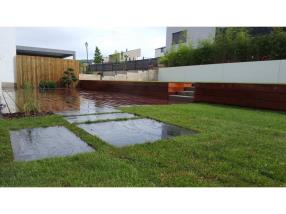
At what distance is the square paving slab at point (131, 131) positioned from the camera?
122 inches

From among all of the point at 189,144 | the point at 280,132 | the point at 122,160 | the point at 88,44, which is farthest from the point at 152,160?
the point at 88,44

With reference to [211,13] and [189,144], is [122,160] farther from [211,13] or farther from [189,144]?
[211,13]

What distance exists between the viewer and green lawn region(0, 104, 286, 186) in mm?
1918

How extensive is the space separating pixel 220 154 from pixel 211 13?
1.37 m

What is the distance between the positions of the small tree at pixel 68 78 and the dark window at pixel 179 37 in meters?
8.65

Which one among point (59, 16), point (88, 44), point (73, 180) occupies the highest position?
point (88, 44)

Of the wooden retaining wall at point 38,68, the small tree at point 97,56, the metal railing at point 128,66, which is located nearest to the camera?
the wooden retaining wall at point 38,68

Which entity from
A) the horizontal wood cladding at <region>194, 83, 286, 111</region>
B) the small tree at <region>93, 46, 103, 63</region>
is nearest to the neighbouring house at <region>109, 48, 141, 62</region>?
the small tree at <region>93, 46, 103, 63</region>

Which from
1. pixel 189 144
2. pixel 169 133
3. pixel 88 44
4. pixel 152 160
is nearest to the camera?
pixel 152 160

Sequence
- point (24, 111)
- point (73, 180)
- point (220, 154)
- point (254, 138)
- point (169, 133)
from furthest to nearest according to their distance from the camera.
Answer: point (24, 111) → point (169, 133) → point (254, 138) → point (220, 154) → point (73, 180)

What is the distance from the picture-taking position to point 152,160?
233 centimetres

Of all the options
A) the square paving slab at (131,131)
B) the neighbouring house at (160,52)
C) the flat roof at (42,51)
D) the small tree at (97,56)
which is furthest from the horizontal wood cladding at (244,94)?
the neighbouring house at (160,52)

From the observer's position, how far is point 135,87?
35.0 ft

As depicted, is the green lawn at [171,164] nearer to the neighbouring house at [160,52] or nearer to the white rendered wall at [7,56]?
the white rendered wall at [7,56]
